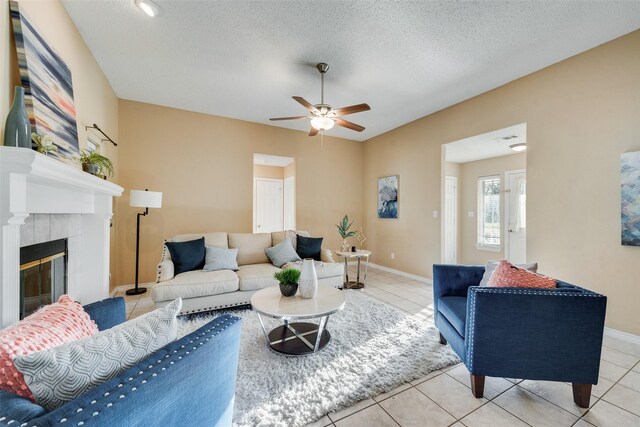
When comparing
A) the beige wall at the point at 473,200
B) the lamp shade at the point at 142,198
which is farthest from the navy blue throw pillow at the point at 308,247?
the beige wall at the point at 473,200

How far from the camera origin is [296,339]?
2291 millimetres

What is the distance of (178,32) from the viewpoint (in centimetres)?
→ 241

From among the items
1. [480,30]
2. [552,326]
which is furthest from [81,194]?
[480,30]

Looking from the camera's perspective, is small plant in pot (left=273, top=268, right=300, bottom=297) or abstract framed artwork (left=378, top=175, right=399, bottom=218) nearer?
small plant in pot (left=273, top=268, right=300, bottom=297)

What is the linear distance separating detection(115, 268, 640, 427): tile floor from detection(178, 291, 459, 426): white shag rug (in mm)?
80

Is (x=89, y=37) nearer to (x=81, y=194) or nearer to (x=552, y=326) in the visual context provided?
(x=81, y=194)

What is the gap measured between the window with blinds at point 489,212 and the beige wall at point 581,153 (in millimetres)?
2330

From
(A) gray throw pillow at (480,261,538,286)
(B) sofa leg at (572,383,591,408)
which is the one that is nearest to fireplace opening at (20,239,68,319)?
(A) gray throw pillow at (480,261,538,286)

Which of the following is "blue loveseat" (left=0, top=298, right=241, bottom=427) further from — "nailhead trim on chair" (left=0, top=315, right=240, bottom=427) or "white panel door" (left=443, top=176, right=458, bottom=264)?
"white panel door" (left=443, top=176, right=458, bottom=264)

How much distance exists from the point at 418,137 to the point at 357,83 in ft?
6.05

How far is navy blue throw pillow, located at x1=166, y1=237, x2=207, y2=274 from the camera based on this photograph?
3137 mm

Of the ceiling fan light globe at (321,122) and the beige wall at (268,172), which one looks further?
the beige wall at (268,172)

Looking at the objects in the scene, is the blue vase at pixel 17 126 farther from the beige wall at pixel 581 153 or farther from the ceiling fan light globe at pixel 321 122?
the beige wall at pixel 581 153

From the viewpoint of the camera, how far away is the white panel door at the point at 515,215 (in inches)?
195
